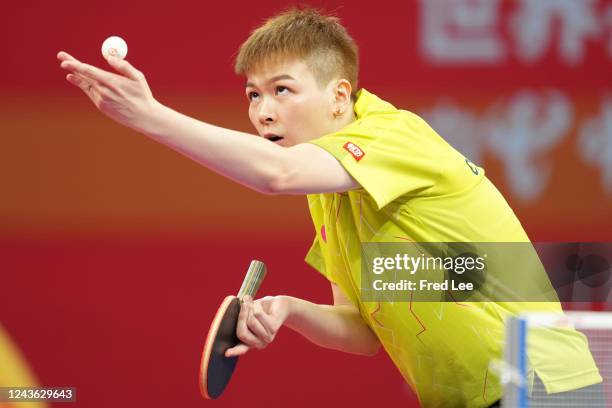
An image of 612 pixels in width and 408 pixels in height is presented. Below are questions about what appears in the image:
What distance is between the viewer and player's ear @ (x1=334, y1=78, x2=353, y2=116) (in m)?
2.42

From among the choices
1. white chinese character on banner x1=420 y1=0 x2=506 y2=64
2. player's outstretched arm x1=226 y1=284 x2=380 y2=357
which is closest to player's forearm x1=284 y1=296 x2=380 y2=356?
player's outstretched arm x1=226 y1=284 x2=380 y2=357

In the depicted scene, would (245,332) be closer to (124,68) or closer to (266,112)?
(266,112)

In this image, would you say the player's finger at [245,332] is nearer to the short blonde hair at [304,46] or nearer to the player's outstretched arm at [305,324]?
the player's outstretched arm at [305,324]

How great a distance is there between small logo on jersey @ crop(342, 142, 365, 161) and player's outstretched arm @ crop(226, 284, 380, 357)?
0.46 meters

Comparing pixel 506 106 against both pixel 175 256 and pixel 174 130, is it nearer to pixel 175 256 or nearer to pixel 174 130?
pixel 175 256

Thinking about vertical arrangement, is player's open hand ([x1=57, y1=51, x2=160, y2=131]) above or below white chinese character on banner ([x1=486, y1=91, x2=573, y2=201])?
below

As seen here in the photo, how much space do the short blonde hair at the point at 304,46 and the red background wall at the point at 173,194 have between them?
3.97 ft

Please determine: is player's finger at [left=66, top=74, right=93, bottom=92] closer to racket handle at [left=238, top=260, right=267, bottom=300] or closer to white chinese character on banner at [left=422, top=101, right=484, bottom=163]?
racket handle at [left=238, top=260, right=267, bottom=300]

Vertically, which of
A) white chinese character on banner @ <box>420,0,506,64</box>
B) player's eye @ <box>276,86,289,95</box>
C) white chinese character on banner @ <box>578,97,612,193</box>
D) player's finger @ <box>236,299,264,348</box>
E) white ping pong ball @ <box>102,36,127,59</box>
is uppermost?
white chinese character on banner @ <box>420,0,506,64</box>

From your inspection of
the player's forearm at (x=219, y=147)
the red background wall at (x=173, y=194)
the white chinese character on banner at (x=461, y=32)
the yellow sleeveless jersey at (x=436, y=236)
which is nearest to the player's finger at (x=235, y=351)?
the yellow sleeveless jersey at (x=436, y=236)

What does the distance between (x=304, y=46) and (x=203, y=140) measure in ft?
2.06

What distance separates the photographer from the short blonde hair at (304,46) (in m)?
2.41

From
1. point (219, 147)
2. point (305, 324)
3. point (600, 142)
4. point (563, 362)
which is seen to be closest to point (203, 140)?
point (219, 147)

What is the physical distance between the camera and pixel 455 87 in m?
3.69
